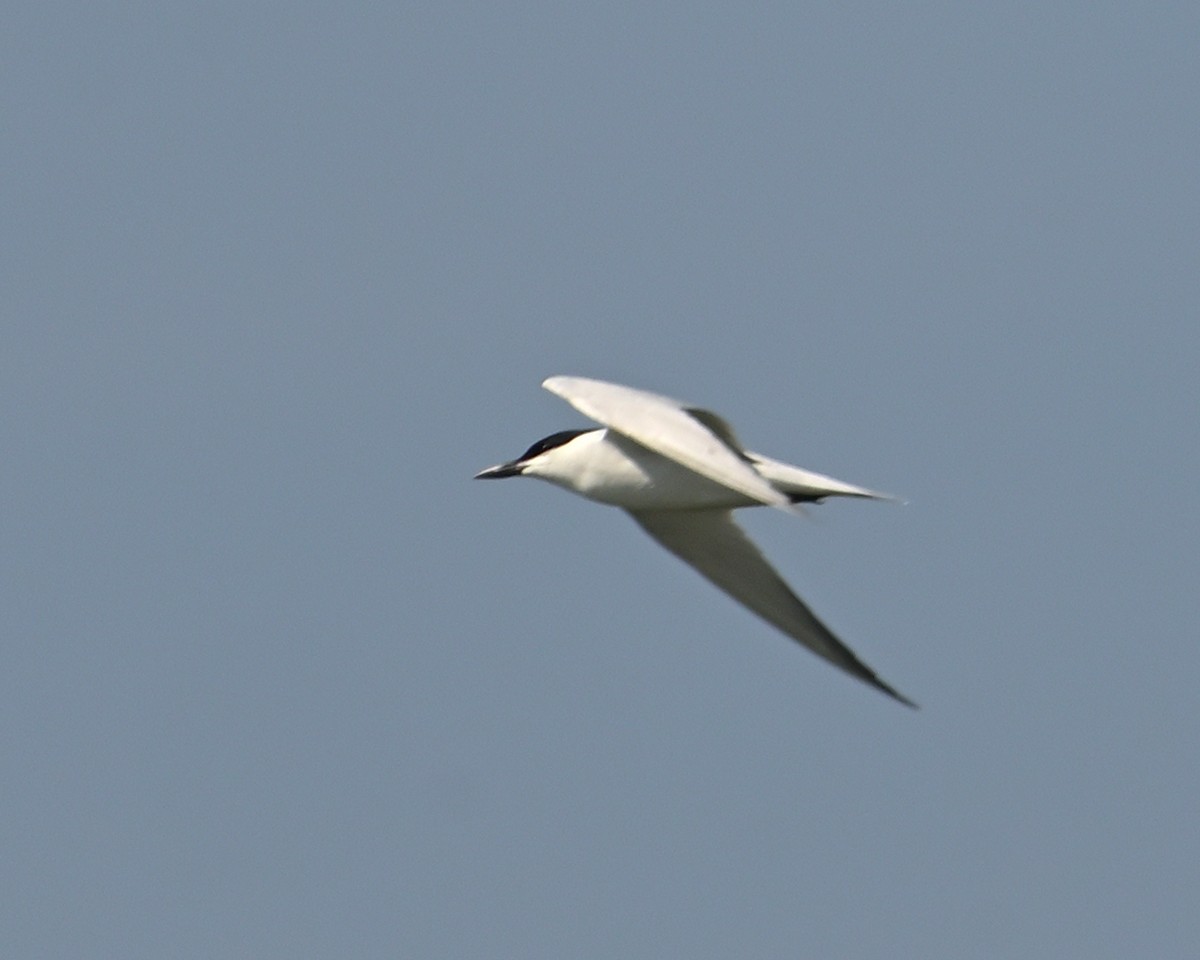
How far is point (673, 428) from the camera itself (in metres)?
16.2

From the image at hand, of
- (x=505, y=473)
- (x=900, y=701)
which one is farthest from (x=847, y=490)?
(x=505, y=473)

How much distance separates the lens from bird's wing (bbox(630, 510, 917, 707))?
1870 centimetres

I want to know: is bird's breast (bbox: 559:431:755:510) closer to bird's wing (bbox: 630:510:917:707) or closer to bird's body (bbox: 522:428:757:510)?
bird's body (bbox: 522:428:757:510)

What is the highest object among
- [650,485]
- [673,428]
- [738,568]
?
[673,428]

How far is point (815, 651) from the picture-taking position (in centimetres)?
1873

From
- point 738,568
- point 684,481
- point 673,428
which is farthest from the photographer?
point 738,568

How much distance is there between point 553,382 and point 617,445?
1.36 meters

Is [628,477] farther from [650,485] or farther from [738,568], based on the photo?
[738,568]

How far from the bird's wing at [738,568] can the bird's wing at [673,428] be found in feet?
6.62

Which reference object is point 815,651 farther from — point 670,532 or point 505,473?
point 505,473

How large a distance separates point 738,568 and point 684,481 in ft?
4.94

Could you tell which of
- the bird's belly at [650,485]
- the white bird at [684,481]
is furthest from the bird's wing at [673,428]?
the bird's belly at [650,485]

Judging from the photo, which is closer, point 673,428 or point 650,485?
point 673,428

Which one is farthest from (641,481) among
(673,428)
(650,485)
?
(673,428)
